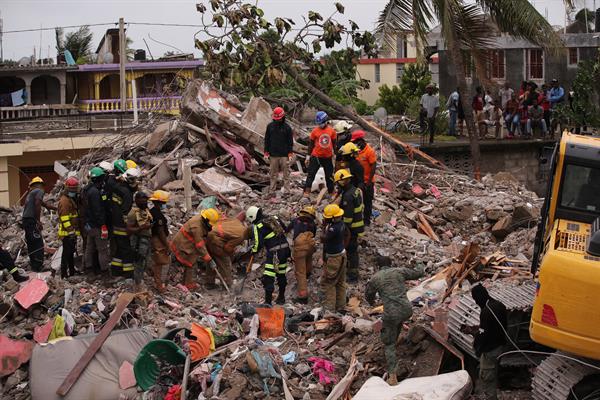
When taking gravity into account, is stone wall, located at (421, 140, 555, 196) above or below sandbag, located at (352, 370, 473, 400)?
above

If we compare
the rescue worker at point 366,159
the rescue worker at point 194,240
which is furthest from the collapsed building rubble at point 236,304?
the rescue worker at point 366,159

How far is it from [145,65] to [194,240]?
22400 mm

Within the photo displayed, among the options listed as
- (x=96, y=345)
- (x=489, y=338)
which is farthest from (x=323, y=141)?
(x=489, y=338)

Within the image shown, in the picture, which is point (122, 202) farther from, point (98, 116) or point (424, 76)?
point (424, 76)

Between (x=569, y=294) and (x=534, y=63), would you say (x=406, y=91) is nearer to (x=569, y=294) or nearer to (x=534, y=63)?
(x=534, y=63)

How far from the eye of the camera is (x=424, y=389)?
30.8 ft

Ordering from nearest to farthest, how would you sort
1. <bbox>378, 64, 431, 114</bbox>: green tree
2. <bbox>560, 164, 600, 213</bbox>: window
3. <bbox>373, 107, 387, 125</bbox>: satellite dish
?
<bbox>560, 164, 600, 213</bbox>: window
<bbox>373, 107, 387, 125</bbox>: satellite dish
<bbox>378, 64, 431, 114</bbox>: green tree

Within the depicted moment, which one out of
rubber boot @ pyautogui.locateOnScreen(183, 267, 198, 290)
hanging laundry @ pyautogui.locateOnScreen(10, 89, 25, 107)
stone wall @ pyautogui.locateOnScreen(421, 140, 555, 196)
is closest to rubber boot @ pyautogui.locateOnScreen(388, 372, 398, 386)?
rubber boot @ pyautogui.locateOnScreen(183, 267, 198, 290)

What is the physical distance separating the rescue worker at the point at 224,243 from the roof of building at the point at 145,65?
69.9 ft

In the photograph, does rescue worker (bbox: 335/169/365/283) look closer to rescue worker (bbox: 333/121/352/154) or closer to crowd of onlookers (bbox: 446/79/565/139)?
rescue worker (bbox: 333/121/352/154)

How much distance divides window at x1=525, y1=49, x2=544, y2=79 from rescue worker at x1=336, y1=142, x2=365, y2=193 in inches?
676

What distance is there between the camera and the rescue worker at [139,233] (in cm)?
1273

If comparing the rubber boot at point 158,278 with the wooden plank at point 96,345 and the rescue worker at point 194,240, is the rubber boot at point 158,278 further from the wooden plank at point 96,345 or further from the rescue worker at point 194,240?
the wooden plank at point 96,345

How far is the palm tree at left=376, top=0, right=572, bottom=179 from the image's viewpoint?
19703 mm
